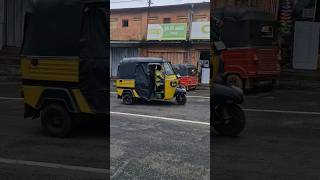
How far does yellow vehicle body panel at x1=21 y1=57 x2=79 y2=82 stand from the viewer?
9.59 feet

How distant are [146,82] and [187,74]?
13 centimetres

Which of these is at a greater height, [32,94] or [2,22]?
[2,22]

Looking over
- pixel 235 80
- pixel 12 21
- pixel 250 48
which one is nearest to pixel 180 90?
pixel 235 80

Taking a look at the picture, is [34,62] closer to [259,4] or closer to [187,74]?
[259,4]

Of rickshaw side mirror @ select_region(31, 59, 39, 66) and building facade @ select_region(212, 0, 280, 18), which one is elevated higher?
building facade @ select_region(212, 0, 280, 18)

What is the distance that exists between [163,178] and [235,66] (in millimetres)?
1656

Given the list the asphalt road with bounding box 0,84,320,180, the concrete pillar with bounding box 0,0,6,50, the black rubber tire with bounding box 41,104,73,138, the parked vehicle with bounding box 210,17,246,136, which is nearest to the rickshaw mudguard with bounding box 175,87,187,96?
the parked vehicle with bounding box 210,17,246,136

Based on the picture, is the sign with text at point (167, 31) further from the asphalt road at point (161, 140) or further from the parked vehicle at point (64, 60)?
the parked vehicle at point (64, 60)

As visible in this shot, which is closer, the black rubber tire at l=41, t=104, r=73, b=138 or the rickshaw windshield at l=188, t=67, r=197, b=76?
the rickshaw windshield at l=188, t=67, r=197, b=76

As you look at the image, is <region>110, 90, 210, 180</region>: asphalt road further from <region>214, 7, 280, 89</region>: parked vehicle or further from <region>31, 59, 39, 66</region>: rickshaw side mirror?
<region>31, 59, 39, 66</region>: rickshaw side mirror

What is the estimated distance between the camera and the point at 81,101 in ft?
10.4

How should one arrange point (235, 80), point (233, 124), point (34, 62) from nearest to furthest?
point (235, 80) < point (34, 62) < point (233, 124)

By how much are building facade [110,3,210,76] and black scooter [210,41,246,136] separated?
117 cm

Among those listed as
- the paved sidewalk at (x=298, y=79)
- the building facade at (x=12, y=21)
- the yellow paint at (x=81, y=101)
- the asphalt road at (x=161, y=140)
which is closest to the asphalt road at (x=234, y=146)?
the paved sidewalk at (x=298, y=79)
